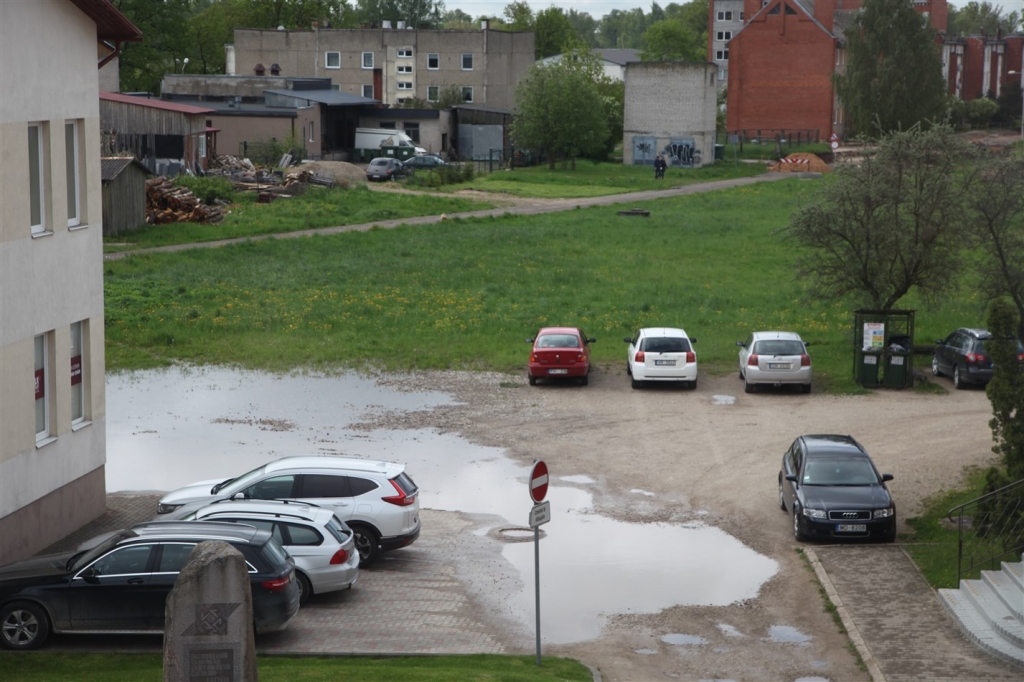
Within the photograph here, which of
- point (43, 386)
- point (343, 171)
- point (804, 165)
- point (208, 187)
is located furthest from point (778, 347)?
point (804, 165)

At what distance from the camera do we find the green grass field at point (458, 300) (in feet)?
104

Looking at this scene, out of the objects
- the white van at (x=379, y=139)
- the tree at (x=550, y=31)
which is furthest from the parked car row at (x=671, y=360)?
the tree at (x=550, y=31)

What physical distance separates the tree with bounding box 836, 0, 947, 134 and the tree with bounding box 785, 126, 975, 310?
53.2 m

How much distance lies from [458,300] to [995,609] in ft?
79.1

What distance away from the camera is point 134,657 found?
13648 millimetres

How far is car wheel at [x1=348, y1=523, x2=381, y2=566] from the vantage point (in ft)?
57.2

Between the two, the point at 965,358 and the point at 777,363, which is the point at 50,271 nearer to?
the point at 777,363

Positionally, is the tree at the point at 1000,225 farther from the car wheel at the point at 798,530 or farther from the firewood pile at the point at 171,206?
the firewood pile at the point at 171,206

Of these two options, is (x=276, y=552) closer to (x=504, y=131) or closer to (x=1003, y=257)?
(x=1003, y=257)

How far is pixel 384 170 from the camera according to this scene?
233 feet

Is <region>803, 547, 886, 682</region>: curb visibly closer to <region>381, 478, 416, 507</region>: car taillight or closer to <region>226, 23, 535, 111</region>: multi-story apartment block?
<region>381, 478, 416, 507</region>: car taillight

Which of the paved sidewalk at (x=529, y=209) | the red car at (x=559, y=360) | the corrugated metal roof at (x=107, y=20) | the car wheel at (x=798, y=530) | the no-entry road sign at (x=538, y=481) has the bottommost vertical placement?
the car wheel at (x=798, y=530)

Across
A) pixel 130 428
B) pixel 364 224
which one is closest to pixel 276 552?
pixel 130 428

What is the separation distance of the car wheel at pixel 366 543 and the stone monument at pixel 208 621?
8.22 metres
